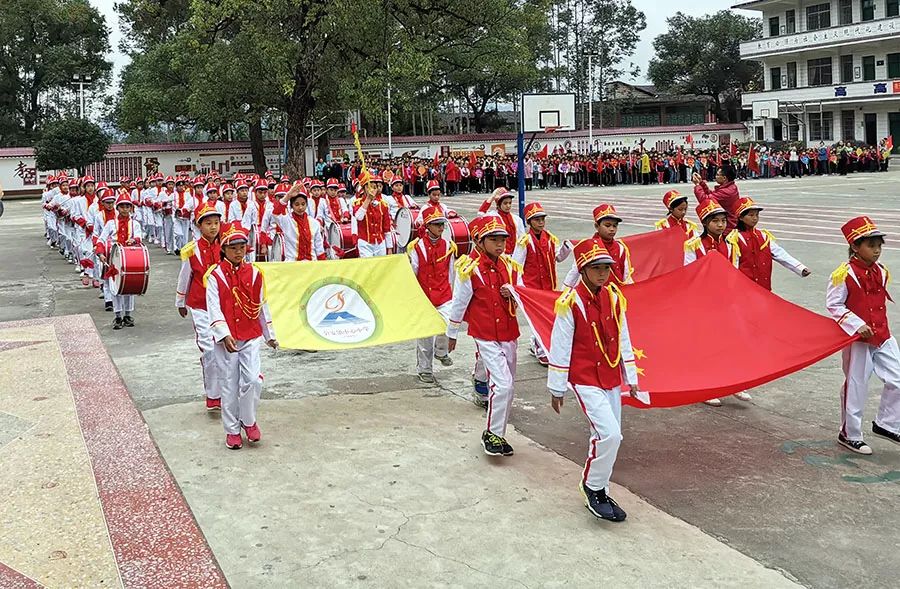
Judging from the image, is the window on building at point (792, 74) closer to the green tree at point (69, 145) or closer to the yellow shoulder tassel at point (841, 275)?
the green tree at point (69, 145)

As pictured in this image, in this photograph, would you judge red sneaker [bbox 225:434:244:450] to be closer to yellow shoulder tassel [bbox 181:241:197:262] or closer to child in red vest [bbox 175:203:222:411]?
child in red vest [bbox 175:203:222:411]

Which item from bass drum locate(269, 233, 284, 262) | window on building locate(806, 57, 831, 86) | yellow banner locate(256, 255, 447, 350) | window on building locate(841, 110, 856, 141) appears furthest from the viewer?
window on building locate(806, 57, 831, 86)

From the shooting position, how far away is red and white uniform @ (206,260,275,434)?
6.66 meters

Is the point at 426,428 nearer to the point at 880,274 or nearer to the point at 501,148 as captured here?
the point at 880,274

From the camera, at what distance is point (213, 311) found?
6.64 metres

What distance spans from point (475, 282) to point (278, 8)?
20409mm

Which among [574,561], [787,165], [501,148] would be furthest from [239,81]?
[787,165]

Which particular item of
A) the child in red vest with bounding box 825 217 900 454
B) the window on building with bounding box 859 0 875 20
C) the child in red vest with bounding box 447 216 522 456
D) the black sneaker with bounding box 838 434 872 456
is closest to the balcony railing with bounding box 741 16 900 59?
the window on building with bounding box 859 0 875 20

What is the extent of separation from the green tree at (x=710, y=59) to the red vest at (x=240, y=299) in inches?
2627

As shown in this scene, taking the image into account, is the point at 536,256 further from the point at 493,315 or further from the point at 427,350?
the point at 493,315

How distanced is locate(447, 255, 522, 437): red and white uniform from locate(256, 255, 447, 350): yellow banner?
1.47 m

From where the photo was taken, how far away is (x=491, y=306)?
666 cm

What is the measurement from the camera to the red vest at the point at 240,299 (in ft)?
22.0

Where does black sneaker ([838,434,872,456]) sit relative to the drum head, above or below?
below
